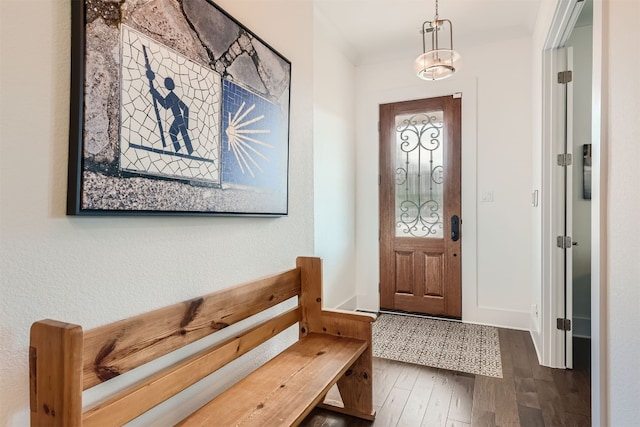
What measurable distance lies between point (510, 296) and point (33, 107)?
365 centimetres

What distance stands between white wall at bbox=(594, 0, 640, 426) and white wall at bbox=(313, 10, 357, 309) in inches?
82.2

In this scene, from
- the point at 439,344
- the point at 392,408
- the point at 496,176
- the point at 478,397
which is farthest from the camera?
the point at 496,176

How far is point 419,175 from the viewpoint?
12.1 ft

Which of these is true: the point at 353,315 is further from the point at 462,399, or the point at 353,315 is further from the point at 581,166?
the point at 581,166

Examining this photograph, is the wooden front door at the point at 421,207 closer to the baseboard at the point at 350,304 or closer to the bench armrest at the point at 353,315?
the baseboard at the point at 350,304

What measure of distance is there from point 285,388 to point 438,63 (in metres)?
2.26

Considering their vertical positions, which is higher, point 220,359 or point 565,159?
point 565,159

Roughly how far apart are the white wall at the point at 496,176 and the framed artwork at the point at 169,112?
7.77 ft

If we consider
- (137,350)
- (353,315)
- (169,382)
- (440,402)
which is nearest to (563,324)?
(440,402)

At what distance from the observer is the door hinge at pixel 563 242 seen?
2.48 m

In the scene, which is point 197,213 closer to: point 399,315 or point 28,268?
point 28,268

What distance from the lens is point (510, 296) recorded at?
3.37 m

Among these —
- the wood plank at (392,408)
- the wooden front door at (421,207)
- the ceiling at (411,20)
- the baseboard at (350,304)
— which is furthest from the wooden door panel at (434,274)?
the ceiling at (411,20)

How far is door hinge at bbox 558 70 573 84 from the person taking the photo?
2504 millimetres
